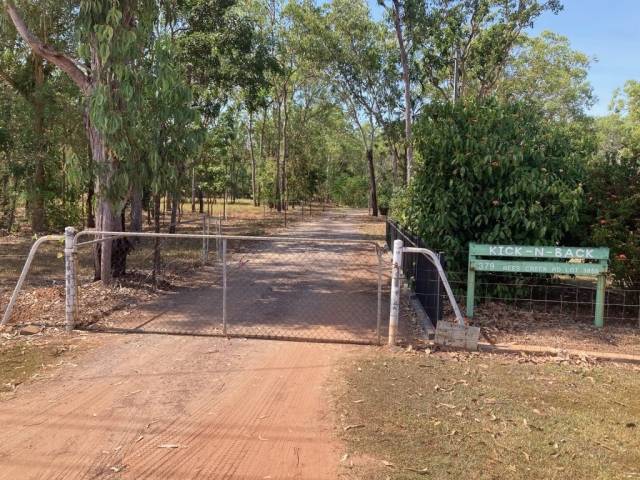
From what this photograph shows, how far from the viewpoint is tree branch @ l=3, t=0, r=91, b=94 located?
8.36m

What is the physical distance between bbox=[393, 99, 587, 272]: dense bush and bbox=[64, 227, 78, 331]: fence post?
5.46 m

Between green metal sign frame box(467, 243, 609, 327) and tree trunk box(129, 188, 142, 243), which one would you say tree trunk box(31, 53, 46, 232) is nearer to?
tree trunk box(129, 188, 142, 243)

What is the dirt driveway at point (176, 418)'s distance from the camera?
3.47 metres

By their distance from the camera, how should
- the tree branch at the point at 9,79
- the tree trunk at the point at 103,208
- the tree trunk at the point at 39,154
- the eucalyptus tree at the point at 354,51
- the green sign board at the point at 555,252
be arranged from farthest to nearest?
the eucalyptus tree at the point at 354,51 < the tree branch at the point at 9,79 < the tree trunk at the point at 39,154 < the tree trunk at the point at 103,208 < the green sign board at the point at 555,252

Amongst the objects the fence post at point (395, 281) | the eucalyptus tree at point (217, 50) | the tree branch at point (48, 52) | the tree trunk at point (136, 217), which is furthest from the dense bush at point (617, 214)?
the tree trunk at point (136, 217)

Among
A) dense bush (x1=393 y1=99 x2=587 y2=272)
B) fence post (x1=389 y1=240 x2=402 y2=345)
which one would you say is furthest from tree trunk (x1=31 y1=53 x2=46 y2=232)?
fence post (x1=389 y1=240 x2=402 y2=345)

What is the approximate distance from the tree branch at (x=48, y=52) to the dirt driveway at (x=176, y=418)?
510 cm

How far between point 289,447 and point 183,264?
931 cm

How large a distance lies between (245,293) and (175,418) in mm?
5304

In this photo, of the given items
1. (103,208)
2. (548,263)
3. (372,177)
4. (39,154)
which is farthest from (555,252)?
(372,177)

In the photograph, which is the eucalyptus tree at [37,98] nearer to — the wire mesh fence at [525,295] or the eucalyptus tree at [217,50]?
the eucalyptus tree at [217,50]

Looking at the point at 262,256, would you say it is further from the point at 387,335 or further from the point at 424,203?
the point at 387,335

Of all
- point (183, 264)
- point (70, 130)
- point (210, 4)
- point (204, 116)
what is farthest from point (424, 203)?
point (70, 130)

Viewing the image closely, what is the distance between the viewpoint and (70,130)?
18328mm
